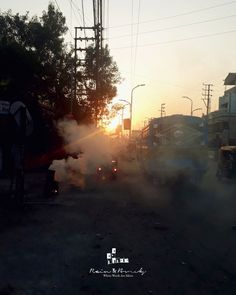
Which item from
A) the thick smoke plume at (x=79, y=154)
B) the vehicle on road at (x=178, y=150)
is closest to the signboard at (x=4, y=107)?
the vehicle on road at (x=178, y=150)

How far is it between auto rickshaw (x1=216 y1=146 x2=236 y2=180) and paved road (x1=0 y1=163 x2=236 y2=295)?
5.74 metres

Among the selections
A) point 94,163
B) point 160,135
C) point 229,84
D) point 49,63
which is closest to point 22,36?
point 49,63

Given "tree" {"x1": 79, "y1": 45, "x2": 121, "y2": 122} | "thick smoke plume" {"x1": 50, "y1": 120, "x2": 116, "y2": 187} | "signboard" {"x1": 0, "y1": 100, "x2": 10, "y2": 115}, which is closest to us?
"signboard" {"x1": 0, "y1": 100, "x2": 10, "y2": 115}

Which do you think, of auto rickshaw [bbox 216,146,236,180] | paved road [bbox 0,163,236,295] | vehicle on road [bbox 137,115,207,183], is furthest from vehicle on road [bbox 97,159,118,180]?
paved road [bbox 0,163,236,295]

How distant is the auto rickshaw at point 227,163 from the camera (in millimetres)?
17922

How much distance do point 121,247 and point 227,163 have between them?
12537 millimetres

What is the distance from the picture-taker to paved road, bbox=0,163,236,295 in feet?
18.3

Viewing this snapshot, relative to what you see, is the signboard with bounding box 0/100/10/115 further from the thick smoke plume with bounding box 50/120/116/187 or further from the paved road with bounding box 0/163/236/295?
the thick smoke plume with bounding box 50/120/116/187

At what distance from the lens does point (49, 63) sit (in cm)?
3172

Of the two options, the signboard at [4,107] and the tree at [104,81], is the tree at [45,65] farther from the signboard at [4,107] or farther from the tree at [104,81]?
the signboard at [4,107]

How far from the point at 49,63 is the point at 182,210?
24.0 metres

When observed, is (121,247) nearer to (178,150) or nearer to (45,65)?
(178,150)

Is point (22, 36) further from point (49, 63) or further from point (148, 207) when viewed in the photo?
point (148, 207)

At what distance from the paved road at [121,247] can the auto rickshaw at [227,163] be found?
5.74 meters
